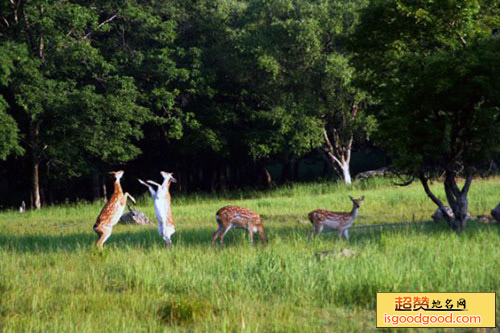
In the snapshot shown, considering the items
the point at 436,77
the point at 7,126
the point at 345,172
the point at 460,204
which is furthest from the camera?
the point at 345,172

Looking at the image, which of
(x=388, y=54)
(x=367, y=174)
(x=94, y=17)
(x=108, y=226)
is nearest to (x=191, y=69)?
(x=94, y=17)

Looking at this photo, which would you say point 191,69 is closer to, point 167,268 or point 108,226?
point 108,226

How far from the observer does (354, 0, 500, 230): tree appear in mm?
13102

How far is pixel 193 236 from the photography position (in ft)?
50.0

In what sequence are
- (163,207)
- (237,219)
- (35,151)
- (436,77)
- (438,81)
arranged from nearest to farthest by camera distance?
(163,207)
(237,219)
(438,81)
(436,77)
(35,151)

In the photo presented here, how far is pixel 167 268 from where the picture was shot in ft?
32.0

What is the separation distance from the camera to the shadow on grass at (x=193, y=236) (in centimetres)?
1341

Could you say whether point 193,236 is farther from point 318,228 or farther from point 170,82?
point 170,82

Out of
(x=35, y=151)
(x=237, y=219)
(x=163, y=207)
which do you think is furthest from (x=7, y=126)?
(x=237, y=219)

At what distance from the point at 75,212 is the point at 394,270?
1875 centimetres

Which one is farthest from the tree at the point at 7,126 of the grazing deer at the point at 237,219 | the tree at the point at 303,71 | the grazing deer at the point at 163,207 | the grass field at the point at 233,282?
the grazing deer at the point at 237,219

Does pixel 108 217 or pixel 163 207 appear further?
pixel 108 217

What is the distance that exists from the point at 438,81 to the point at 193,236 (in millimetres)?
7002

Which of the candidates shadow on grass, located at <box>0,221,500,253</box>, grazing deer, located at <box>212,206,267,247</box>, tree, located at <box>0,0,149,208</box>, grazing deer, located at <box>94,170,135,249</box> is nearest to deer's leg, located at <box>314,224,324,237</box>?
shadow on grass, located at <box>0,221,500,253</box>
